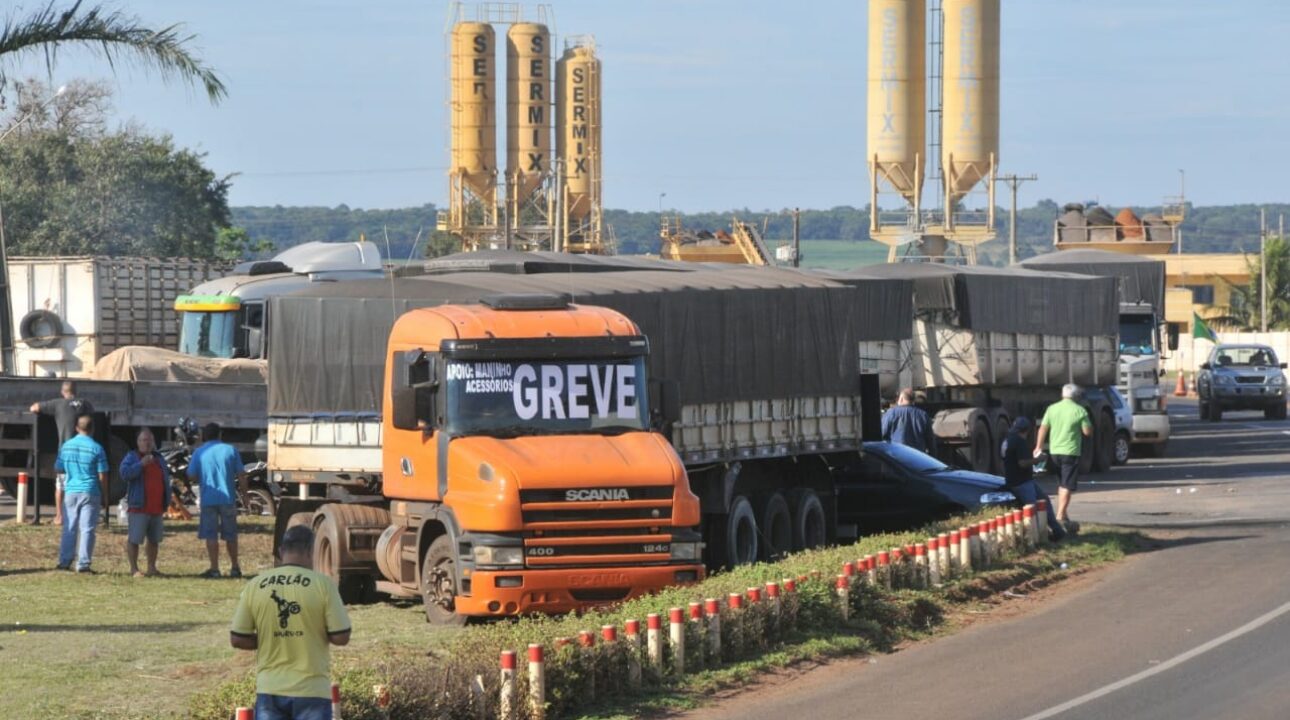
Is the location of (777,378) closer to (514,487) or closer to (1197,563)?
(1197,563)

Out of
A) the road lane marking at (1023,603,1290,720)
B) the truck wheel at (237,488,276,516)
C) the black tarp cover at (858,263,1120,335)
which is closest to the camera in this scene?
the road lane marking at (1023,603,1290,720)

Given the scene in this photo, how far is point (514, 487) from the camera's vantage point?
51.4ft

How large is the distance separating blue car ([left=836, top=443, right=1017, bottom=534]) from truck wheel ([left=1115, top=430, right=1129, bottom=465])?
14608 mm

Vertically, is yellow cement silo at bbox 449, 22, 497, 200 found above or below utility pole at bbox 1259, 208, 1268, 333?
above

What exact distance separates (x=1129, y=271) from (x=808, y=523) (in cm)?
2274

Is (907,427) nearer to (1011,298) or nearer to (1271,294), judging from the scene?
(1011,298)

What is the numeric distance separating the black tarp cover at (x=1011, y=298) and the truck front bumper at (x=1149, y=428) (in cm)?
211

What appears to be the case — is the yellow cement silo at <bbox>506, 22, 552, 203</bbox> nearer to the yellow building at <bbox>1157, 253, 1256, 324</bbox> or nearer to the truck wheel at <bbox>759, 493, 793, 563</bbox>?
the yellow building at <bbox>1157, 253, 1256, 324</bbox>

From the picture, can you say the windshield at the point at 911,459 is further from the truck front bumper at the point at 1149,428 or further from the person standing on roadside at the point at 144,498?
the truck front bumper at the point at 1149,428

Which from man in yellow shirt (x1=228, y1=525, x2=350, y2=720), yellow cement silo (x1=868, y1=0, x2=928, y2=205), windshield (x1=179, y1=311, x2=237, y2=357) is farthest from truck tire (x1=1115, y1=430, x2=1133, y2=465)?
yellow cement silo (x1=868, y1=0, x2=928, y2=205)

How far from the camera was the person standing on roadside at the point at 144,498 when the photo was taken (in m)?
20.0

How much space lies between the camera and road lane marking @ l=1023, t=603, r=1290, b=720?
505 inches

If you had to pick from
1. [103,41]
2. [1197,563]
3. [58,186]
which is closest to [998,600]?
[1197,563]

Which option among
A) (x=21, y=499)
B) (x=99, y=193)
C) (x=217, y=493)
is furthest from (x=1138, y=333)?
(x=99, y=193)
